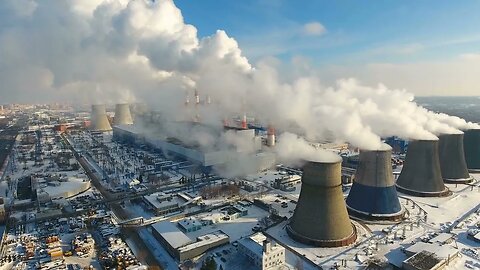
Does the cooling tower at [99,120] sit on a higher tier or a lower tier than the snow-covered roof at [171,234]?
higher

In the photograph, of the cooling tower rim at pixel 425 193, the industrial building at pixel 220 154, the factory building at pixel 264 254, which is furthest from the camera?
the industrial building at pixel 220 154

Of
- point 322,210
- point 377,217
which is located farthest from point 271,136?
point 322,210

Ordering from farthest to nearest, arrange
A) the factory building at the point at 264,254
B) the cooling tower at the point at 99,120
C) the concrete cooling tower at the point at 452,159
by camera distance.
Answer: the cooling tower at the point at 99,120
the concrete cooling tower at the point at 452,159
the factory building at the point at 264,254

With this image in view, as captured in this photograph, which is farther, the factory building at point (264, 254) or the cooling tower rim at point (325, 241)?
the cooling tower rim at point (325, 241)

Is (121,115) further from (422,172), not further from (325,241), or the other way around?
(325,241)

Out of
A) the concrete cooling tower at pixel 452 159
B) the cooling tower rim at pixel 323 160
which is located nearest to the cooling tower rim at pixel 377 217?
the cooling tower rim at pixel 323 160

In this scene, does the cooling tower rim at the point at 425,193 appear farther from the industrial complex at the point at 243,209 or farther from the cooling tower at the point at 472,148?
the cooling tower at the point at 472,148

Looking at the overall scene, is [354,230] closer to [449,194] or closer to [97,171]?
[449,194]
